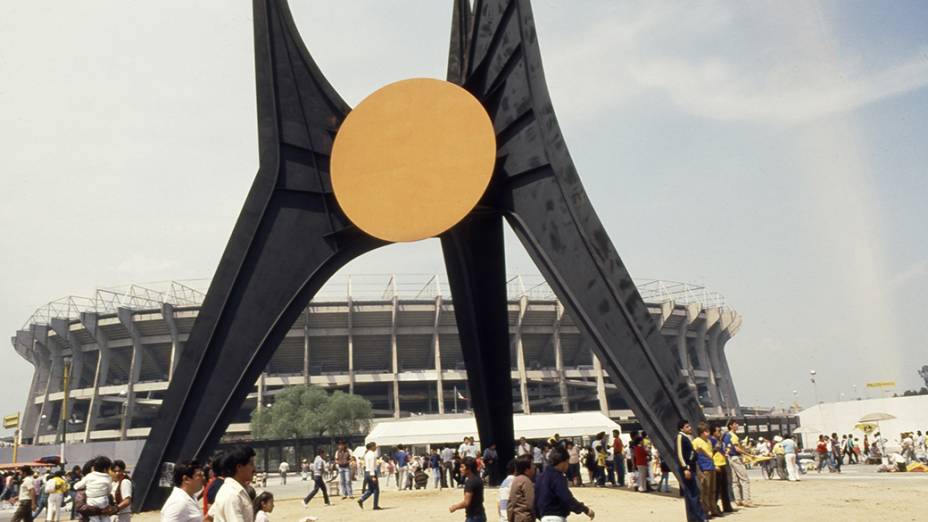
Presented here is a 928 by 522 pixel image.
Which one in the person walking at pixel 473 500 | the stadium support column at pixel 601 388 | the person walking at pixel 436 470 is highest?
the stadium support column at pixel 601 388

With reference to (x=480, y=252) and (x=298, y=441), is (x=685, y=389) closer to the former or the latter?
(x=480, y=252)

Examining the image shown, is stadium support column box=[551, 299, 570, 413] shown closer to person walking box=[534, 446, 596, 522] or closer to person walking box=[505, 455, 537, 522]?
person walking box=[505, 455, 537, 522]

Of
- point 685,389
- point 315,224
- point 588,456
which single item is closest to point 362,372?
point 588,456

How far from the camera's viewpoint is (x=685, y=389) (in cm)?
1292

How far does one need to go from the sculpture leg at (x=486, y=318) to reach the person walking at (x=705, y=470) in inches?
283

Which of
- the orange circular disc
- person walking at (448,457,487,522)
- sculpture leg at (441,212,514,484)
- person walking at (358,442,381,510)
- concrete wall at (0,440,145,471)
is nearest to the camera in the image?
person walking at (448,457,487,522)

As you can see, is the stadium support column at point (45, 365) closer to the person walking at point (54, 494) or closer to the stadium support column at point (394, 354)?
the stadium support column at point (394, 354)

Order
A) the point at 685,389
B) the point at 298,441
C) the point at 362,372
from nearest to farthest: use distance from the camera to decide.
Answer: the point at 685,389, the point at 298,441, the point at 362,372

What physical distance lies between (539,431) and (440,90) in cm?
2549

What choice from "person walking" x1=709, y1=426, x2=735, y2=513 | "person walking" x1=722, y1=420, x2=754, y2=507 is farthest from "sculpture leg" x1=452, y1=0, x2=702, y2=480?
"person walking" x1=722, y1=420, x2=754, y2=507

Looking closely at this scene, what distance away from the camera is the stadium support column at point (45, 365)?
70875 millimetres

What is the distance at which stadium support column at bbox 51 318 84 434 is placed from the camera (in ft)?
223

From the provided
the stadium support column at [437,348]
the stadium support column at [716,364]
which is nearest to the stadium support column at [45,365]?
the stadium support column at [437,348]

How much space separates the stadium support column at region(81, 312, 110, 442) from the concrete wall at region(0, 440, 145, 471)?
816 centimetres
